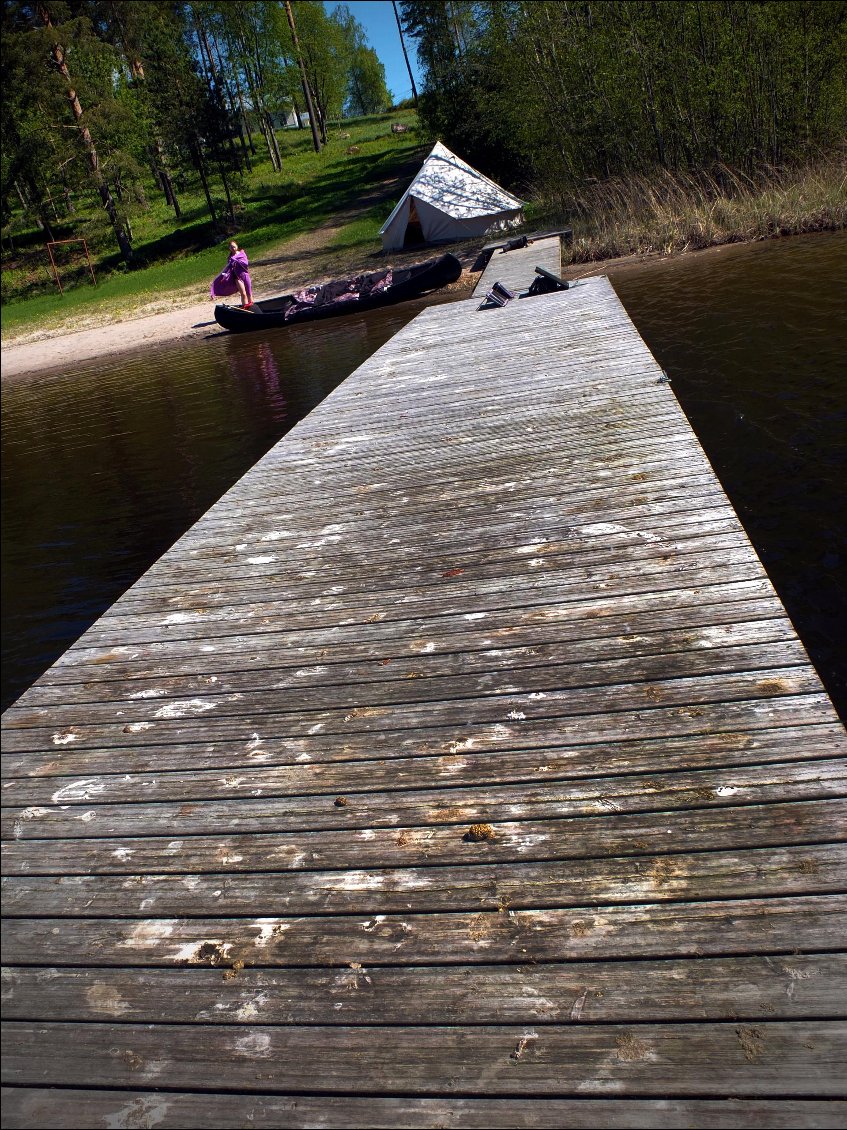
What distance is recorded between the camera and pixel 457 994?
213 centimetres

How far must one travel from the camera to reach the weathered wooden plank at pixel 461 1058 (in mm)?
1844

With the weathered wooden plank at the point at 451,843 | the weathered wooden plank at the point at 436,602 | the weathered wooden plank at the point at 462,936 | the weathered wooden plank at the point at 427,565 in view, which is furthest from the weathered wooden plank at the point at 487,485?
the weathered wooden plank at the point at 462,936

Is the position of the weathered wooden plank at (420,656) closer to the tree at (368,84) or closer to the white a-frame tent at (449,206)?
the white a-frame tent at (449,206)

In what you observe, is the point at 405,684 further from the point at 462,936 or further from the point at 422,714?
the point at 462,936

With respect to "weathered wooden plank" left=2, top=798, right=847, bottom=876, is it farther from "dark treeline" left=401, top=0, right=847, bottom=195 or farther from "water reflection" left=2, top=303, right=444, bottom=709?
"dark treeline" left=401, top=0, right=847, bottom=195

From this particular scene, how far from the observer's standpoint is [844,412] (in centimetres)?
759

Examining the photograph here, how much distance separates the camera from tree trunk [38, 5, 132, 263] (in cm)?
3161

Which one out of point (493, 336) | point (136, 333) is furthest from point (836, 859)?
point (136, 333)

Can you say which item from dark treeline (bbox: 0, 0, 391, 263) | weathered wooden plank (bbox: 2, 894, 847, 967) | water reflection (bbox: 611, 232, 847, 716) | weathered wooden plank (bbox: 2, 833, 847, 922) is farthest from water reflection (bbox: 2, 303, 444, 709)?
dark treeline (bbox: 0, 0, 391, 263)

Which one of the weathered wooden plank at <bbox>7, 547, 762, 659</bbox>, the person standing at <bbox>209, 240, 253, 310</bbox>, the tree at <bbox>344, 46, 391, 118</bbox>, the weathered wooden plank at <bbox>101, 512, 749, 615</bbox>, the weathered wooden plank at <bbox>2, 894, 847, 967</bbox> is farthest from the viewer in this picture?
the tree at <bbox>344, 46, 391, 118</bbox>

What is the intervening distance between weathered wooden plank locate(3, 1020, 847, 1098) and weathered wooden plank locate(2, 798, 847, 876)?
1.68 ft

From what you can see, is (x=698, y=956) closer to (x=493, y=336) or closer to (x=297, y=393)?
(x=493, y=336)

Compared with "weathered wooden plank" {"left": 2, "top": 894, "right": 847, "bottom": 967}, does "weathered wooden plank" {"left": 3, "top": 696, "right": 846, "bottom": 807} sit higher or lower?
higher

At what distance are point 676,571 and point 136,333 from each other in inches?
948
